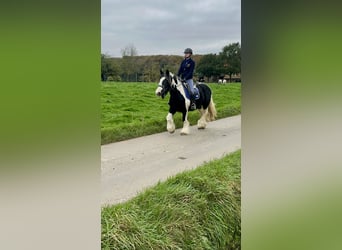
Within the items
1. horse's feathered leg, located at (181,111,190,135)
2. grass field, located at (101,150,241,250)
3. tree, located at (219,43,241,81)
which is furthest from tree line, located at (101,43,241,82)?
grass field, located at (101,150,241,250)

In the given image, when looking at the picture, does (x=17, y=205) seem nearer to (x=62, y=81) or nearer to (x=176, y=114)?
(x=62, y=81)

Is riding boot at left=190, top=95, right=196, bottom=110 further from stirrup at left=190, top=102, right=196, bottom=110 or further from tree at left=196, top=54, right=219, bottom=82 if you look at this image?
tree at left=196, top=54, right=219, bottom=82

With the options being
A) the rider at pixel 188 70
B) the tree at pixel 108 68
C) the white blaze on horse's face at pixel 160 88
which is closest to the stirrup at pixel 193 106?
the rider at pixel 188 70

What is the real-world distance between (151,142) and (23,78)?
782 millimetres

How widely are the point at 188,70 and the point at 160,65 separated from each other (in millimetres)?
172

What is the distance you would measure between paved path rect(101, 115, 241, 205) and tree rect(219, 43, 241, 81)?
27 centimetres

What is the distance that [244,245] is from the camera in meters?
2.49

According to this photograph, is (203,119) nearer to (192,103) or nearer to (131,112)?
(192,103)

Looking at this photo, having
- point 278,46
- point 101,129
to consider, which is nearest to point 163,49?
point 101,129

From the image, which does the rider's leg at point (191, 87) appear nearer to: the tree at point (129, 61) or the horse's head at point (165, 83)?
the horse's head at point (165, 83)

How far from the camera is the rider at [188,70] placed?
2230 mm

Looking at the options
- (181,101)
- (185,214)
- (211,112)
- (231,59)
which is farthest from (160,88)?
(185,214)

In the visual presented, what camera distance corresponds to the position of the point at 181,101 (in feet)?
7.50

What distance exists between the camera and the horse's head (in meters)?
2.19
